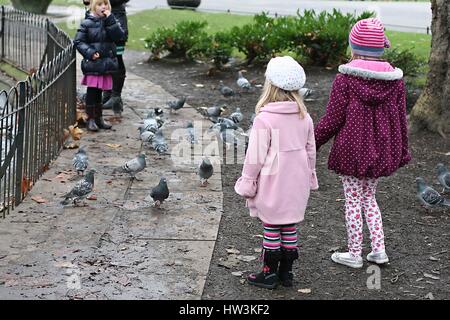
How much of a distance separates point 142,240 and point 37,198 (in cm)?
144

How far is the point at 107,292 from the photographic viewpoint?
5371mm

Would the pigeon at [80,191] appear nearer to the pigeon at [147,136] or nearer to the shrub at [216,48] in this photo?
the pigeon at [147,136]

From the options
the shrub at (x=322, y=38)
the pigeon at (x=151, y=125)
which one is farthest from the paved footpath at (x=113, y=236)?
the shrub at (x=322, y=38)

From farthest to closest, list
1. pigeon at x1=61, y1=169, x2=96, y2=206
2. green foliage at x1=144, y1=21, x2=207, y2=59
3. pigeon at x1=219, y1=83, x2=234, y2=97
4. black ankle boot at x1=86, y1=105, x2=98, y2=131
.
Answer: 1. green foliage at x1=144, y1=21, x2=207, y2=59
2. pigeon at x1=219, y1=83, x2=234, y2=97
3. black ankle boot at x1=86, y1=105, x2=98, y2=131
4. pigeon at x1=61, y1=169, x2=96, y2=206

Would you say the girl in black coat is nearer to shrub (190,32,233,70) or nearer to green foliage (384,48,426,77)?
shrub (190,32,233,70)

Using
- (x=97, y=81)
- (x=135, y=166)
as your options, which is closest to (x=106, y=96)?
(x=97, y=81)

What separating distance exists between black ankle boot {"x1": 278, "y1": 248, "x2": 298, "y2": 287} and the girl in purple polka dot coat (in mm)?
729

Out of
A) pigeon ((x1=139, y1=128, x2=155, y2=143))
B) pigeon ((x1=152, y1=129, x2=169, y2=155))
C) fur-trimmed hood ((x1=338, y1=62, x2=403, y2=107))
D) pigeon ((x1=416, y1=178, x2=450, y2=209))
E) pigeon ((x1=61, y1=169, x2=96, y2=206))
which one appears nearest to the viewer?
fur-trimmed hood ((x1=338, y1=62, x2=403, y2=107))

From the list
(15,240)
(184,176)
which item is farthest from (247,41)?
(15,240)

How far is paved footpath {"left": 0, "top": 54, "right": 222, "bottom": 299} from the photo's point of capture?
18.0 ft

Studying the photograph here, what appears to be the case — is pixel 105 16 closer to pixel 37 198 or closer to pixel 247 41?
pixel 37 198

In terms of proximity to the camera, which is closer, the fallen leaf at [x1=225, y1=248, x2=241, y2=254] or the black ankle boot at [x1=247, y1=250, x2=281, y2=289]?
the black ankle boot at [x1=247, y1=250, x2=281, y2=289]

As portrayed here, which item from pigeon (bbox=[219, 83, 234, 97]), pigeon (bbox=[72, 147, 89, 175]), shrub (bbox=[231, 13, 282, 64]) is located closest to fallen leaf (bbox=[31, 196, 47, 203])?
pigeon (bbox=[72, 147, 89, 175])

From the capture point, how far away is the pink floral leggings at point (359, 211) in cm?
591
